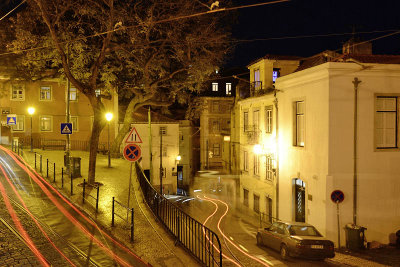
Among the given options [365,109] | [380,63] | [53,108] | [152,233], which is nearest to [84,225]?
[152,233]

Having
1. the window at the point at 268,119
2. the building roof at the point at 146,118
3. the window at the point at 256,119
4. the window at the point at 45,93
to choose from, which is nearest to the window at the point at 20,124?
the window at the point at 45,93

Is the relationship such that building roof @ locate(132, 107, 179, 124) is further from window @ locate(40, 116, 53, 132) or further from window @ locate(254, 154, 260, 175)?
window @ locate(254, 154, 260, 175)

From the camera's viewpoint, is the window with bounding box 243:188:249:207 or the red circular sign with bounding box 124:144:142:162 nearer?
the red circular sign with bounding box 124:144:142:162

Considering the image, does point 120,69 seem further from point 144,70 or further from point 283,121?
point 283,121

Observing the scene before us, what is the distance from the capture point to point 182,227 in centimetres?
1003

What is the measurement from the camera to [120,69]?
23344 millimetres

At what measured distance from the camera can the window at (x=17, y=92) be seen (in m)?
32.3

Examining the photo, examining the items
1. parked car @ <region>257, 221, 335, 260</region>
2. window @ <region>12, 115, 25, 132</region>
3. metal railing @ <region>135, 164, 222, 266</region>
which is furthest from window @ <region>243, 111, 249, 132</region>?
window @ <region>12, 115, 25, 132</region>

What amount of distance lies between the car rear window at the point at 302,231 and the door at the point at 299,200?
4.92 m

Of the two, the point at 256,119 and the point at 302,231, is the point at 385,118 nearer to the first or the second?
the point at 302,231

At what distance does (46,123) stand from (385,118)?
93.2ft

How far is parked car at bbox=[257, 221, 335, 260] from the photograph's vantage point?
39.6 ft

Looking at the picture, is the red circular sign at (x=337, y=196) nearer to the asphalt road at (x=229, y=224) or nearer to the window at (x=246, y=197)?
the asphalt road at (x=229, y=224)

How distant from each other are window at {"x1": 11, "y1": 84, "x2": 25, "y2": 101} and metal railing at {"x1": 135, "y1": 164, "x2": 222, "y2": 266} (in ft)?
78.6
